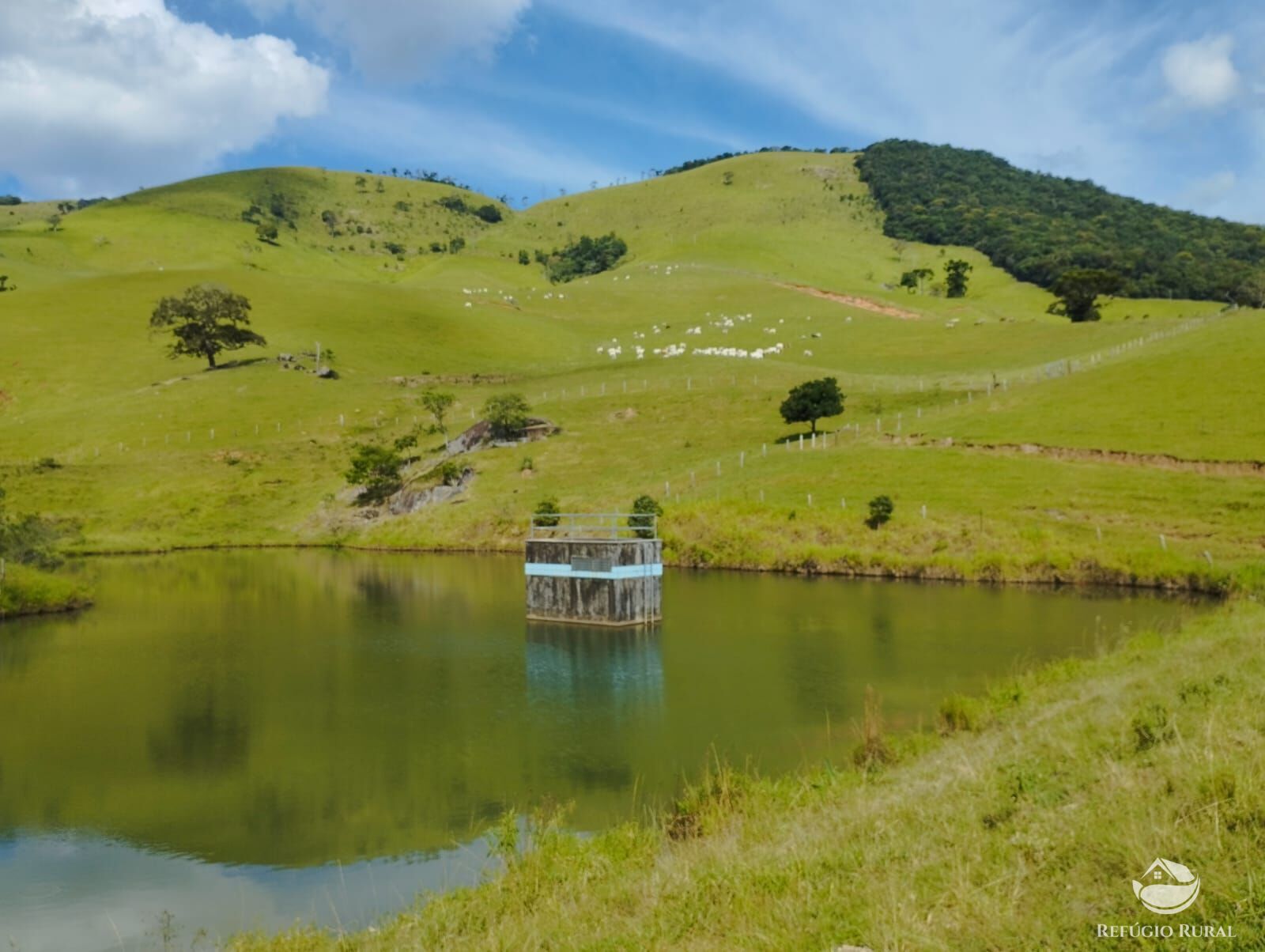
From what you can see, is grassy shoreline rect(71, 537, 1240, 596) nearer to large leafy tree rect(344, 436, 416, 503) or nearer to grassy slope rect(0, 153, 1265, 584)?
grassy slope rect(0, 153, 1265, 584)

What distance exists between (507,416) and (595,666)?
5605 centimetres

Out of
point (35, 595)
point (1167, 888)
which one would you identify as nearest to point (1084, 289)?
point (35, 595)

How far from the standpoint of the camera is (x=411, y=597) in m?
48.4

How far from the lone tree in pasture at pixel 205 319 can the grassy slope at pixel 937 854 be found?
113m

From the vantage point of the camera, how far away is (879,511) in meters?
56.6

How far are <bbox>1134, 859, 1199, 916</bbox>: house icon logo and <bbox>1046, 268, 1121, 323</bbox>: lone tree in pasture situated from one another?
14789 cm

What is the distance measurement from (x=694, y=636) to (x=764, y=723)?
13.0 meters

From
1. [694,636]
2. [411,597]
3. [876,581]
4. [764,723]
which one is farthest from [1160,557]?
[411,597]

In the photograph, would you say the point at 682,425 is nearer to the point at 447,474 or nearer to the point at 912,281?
the point at 447,474

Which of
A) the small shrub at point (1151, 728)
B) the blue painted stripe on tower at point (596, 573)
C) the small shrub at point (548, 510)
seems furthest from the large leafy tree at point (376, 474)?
the small shrub at point (1151, 728)

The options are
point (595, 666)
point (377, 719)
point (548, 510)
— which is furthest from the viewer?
point (548, 510)

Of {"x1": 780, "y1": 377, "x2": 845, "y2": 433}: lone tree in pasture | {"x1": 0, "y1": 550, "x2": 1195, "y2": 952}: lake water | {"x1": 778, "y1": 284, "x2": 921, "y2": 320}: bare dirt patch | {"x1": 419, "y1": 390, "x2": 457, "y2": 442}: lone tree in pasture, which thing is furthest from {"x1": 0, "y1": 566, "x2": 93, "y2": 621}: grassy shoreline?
{"x1": 778, "y1": 284, "x2": 921, "y2": 320}: bare dirt patch

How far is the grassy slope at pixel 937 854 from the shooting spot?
842cm

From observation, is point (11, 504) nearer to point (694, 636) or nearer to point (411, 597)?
point (411, 597)
